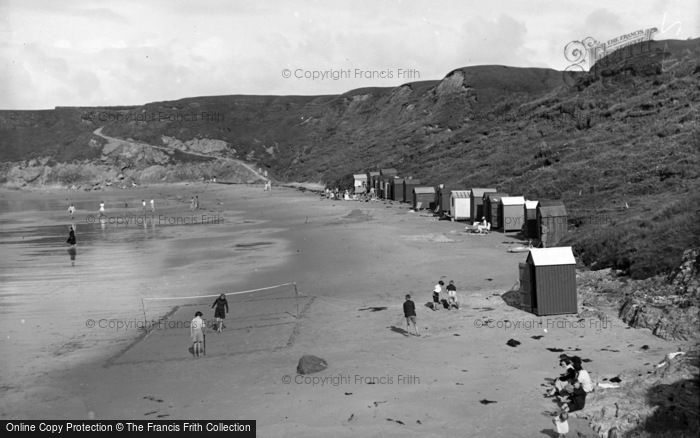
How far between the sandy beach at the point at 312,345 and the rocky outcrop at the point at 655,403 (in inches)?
31.3

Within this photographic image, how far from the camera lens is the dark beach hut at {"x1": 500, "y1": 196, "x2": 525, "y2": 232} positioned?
44438 millimetres

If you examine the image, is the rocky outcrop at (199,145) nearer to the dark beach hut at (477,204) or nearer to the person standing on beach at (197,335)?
the dark beach hut at (477,204)

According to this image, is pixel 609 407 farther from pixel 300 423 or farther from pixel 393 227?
pixel 393 227

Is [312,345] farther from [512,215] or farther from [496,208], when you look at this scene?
[496,208]

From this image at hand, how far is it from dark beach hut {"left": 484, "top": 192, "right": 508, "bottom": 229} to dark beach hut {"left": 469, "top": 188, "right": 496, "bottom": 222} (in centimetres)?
157

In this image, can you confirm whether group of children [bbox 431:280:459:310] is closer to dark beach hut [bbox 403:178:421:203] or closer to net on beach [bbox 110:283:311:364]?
net on beach [bbox 110:283:311:364]

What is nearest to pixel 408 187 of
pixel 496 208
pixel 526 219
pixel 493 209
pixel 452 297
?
pixel 493 209

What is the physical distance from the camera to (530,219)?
133 feet

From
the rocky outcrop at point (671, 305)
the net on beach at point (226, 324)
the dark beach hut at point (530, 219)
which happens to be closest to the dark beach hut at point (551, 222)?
the dark beach hut at point (530, 219)

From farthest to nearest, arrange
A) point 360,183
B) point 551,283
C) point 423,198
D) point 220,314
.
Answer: point 360,183
point 423,198
point 551,283
point 220,314

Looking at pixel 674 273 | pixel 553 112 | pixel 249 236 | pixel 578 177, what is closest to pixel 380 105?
pixel 553 112

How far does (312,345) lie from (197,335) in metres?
3.83

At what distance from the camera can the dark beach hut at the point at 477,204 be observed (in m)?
49.6

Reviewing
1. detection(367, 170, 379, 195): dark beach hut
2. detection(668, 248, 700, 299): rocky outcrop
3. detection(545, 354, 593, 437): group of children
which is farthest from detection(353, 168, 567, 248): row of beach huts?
detection(545, 354, 593, 437): group of children
